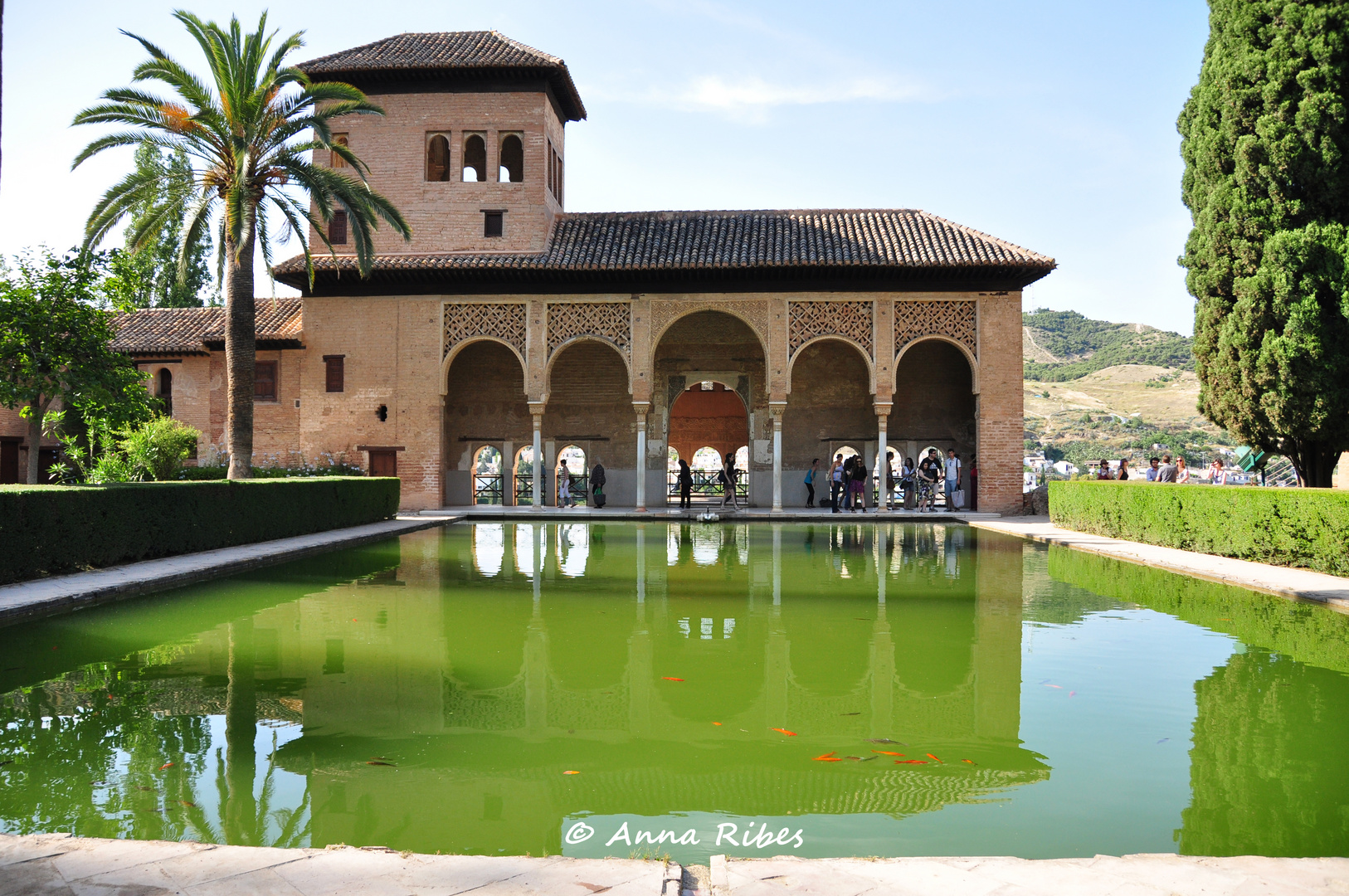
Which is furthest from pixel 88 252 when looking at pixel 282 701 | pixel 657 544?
pixel 282 701

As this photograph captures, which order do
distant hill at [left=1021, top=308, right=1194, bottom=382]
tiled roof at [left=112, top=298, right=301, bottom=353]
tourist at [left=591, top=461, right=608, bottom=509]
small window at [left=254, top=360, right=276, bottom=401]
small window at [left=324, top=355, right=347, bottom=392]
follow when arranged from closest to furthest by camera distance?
small window at [left=324, top=355, right=347, bottom=392]
small window at [left=254, top=360, right=276, bottom=401]
tourist at [left=591, top=461, right=608, bottom=509]
tiled roof at [left=112, top=298, right=301, bottom=353]
distant hill at [left=1021, top=308, right=1194, bottom=382]

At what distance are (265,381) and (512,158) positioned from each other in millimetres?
8108

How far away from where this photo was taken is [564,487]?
25.3 metres

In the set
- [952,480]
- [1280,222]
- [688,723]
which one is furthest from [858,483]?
[688,723]

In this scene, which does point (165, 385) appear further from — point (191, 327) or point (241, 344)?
point (241, 344)

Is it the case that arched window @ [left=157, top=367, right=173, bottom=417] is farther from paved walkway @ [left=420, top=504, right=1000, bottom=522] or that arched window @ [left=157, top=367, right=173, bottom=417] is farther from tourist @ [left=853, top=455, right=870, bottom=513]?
tourist @ [left=853, top=455, right=870, bottom=513]

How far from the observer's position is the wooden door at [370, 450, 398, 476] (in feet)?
72.5

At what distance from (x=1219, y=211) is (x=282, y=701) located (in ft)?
48.6

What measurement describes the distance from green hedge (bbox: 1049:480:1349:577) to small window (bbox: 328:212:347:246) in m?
17.8

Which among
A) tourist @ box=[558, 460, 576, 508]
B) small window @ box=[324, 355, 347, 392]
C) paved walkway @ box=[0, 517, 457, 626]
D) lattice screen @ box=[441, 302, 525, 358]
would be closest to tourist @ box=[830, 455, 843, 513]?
tourist @ box=[558, 460, 576, 508]

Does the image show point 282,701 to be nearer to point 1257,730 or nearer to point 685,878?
point 685,878

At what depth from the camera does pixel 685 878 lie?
8.31 ft

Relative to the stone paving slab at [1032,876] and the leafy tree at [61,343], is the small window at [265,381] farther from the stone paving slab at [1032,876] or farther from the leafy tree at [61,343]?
the stone paving slab at [1032,876]

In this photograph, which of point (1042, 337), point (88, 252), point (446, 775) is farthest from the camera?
point (1042, 337)
